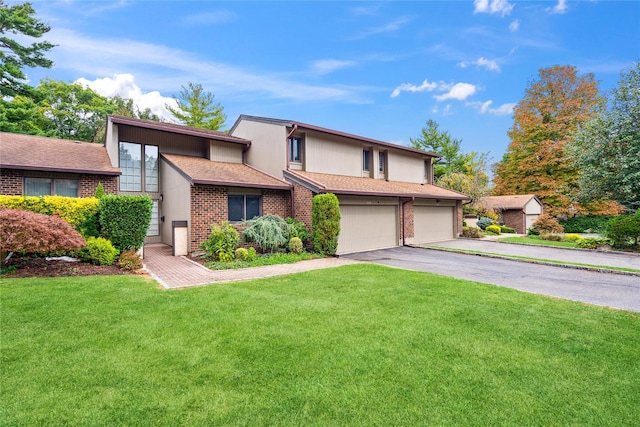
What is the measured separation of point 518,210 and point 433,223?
1335 centimetres

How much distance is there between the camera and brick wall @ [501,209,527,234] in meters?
26.4

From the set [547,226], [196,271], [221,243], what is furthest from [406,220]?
[547,226]

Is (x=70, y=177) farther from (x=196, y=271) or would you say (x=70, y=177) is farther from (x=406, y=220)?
(x=406, y=220)

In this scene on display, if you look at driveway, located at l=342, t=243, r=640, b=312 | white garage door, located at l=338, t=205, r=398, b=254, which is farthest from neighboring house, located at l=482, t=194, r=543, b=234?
driveway, located at l=342, t=243, r=640, b=312

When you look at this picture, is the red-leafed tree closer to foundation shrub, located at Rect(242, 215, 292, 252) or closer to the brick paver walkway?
the brick paver walkway

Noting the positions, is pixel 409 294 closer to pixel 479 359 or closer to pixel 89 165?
pixel 479 359

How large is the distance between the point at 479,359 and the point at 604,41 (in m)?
20.9

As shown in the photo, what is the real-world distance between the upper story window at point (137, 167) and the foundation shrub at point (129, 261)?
646 cm

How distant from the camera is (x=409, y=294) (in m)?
6.38

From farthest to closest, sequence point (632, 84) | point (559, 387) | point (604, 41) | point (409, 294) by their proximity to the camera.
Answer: point (632, 84) → point (604, 41) → point (409, 294) → point (559, 387)

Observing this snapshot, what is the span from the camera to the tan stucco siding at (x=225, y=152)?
15.5 meters

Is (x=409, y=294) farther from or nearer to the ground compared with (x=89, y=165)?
nearer to the ground

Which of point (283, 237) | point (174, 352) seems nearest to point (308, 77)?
point (283, 237)

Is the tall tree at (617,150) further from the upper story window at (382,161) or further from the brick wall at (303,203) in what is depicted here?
the brick wall at (303,203)
